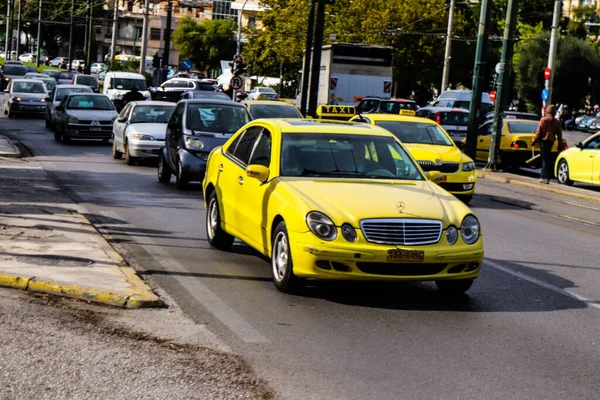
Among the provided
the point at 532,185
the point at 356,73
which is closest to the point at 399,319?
the point at 532,185

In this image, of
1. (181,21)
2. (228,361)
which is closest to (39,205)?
(228,361)

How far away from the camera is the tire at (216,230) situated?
40.6ft

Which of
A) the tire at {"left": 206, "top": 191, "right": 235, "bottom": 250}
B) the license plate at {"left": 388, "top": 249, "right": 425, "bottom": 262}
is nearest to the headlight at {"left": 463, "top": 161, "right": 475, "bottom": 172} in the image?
the tire at {"left": 206, "top": 191, "right": 235, "bottom": 250}

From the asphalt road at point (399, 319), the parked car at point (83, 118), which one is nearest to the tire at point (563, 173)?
the asphalt road at point (399, 319)

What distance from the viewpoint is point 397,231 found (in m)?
9.55

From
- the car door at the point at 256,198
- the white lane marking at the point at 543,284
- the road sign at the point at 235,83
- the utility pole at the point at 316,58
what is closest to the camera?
the white lane marking at the point at 543,284

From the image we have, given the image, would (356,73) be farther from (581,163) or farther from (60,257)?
(60,257)

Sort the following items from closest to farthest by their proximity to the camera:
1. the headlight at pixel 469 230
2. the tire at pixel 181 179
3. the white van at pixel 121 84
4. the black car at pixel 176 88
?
the headlight at pixel 469 230, the tire at pixel 181 179, the black car at pixel 176 88, the white van at pixel 121 84

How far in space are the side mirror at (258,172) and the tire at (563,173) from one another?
57.7 ft

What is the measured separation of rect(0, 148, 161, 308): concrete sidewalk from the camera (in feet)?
30.2

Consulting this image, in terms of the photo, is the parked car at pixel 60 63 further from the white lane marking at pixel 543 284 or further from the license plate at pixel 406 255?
the license plate at pixel 406 255

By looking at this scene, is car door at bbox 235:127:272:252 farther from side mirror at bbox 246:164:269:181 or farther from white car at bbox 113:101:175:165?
white car at bbox 113:101:175:165

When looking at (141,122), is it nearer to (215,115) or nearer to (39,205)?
(215,115)

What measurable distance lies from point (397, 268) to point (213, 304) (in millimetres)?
1532
